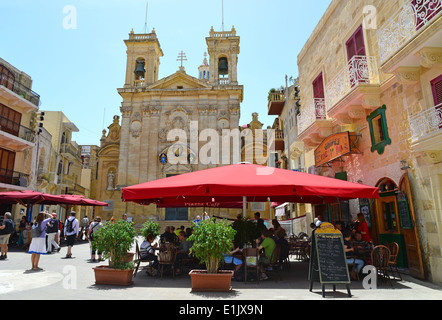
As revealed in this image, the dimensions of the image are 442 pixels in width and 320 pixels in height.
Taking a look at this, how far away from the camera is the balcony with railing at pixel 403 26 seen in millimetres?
6810

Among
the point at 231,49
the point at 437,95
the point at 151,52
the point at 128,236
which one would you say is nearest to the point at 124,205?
the point at 151,52

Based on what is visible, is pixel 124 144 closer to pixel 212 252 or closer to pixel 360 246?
pixel 212 252

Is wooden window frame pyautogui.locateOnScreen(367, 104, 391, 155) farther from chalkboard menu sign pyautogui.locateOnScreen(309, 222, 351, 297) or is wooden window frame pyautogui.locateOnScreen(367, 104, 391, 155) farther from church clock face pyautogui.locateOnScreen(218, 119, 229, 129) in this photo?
church clock face pyautogui.locateOnScreen(218, 119, 229, 129)

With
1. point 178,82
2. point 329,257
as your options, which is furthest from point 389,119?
point 178,82

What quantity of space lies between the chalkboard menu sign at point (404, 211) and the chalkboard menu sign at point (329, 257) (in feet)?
Answer: 8.97

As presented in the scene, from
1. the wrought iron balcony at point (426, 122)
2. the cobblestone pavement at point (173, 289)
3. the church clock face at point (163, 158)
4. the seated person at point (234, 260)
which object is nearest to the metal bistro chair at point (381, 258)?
the cobblestone pavement at point (173, 289)

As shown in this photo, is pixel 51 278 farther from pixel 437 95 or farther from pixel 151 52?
pixel 151 52

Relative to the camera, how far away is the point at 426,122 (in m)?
6.77

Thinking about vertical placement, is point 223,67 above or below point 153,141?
above

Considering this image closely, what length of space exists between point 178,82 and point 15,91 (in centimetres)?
1438

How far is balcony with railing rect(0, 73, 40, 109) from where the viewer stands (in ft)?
62.4

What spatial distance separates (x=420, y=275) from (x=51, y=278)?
30.2ft

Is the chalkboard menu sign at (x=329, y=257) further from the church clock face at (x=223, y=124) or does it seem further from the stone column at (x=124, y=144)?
the stone column at (x=124, y=144)
